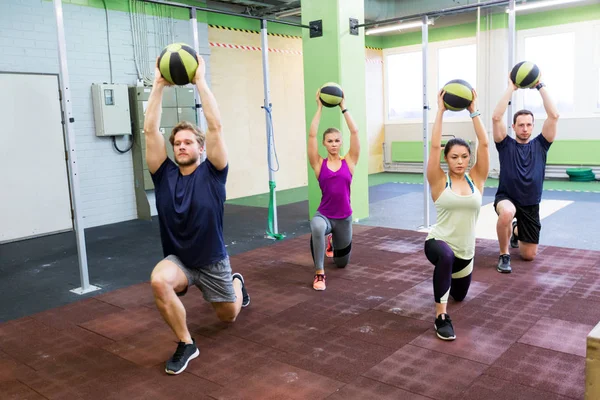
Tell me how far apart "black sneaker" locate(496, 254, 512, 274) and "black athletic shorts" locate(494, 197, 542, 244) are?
0.33 metres

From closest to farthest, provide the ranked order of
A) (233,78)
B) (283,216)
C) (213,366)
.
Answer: (213,366) → (283,216) → (233,78)

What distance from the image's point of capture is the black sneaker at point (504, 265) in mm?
4223

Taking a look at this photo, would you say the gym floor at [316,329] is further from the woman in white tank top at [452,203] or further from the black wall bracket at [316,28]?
the black wall bracket at [316,28]

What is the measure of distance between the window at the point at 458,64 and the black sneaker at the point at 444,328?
879cm

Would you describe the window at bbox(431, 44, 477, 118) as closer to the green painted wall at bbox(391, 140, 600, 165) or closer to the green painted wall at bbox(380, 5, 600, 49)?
the green painted wall at bbox(380, 5, 600, 49)

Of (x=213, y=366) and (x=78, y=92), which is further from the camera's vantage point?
(x=78, y=92)

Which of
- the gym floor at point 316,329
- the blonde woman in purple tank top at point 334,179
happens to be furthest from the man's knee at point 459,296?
the blonde woman in purple tank top at point 334,179

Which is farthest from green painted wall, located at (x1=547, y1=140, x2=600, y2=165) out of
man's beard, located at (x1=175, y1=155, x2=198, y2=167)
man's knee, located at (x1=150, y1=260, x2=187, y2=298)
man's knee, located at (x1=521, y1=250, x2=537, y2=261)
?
man's knee, located at (x1=150, y1=260, x2=187, y2=298)

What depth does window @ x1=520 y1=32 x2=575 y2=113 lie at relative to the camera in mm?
9734

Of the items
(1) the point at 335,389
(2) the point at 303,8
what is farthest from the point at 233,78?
(1) the point at 335,389

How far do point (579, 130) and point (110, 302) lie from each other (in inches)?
354

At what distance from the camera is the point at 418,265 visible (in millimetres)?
4555

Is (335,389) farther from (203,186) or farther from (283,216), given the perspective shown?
(283,216)

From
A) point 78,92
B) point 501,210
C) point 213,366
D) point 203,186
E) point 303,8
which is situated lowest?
point 213,366
